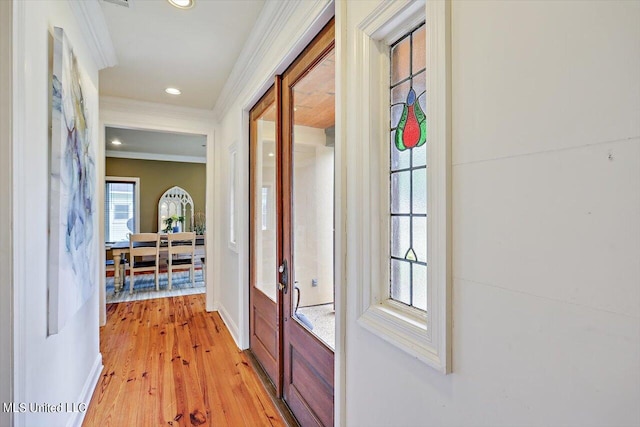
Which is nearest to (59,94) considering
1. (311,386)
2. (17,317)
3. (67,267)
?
(67,267)

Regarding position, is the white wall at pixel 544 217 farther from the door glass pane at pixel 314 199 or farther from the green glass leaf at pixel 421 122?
the door glass pane at pixel 314 199

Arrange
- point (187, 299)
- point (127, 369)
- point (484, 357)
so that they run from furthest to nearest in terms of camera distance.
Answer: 1. point (187, 299)
2. point (127, 369)
3. point (484, 357)

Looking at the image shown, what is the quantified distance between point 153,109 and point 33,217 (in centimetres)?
291

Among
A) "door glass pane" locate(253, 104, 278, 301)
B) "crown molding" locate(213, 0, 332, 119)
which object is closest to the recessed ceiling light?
"crown molding" locate(213, 0, 332, 119)

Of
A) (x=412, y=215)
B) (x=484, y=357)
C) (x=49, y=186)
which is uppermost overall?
(x=49, y=186)

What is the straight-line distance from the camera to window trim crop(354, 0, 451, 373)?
0.79 m

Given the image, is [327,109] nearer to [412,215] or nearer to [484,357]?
[412,215]

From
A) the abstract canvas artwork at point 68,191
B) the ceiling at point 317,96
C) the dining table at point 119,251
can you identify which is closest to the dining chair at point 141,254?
the dining table at point 119,251

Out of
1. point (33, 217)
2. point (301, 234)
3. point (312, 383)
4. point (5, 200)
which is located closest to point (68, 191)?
point (33, 217)

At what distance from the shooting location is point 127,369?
251cm

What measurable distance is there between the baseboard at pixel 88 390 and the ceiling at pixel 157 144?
133 inches

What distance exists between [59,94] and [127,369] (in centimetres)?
214

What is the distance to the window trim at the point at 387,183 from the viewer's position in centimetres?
79

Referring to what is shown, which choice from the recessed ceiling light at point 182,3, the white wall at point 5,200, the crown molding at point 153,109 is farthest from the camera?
the crown molding at point 153,109
